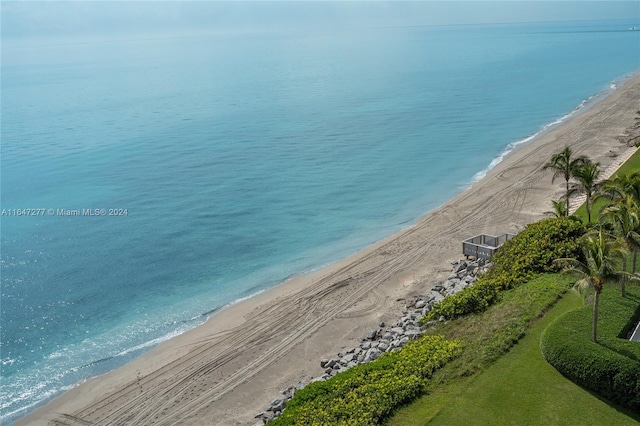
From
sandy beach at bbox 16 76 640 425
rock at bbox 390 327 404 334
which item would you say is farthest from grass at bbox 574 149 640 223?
rock at bbox 390 327 404 334

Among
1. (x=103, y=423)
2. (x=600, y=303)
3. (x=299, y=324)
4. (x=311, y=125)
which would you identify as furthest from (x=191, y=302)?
(x=311, y=125)

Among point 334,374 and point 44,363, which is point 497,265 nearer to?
point 334,374

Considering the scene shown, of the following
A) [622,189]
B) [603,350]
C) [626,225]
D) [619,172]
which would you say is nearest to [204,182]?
[619,172]

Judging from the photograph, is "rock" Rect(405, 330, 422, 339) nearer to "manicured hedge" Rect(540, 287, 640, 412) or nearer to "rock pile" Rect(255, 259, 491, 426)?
"rock pile" Rect(255, 259, 491, 426)

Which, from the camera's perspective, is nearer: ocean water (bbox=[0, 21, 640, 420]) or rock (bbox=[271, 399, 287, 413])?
rock (bbox=[271, 399, 287, 413])

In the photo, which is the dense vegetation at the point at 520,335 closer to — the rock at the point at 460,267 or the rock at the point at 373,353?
the rock at the point at 373,353

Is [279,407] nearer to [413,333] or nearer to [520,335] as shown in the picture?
[413,333]
